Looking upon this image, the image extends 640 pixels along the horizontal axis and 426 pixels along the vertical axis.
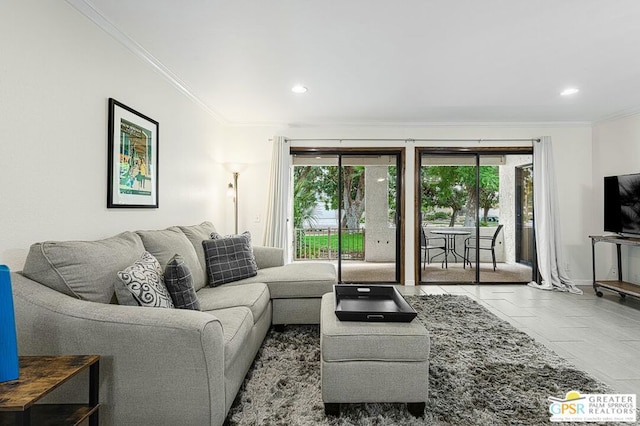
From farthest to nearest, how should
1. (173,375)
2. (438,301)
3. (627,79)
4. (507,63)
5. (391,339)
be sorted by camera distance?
1. (438,301)
2. (627,79)
3. (507,63)
4. (391,339)
5. (173,375)

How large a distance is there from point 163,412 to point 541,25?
11.1 ft

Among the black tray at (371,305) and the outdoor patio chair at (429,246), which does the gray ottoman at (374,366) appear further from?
the outdoor patio chair at (429,246)

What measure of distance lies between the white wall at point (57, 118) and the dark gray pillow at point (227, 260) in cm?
62

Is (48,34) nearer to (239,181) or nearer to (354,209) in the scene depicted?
(239,181)

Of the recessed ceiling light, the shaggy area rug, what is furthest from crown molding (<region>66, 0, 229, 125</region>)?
the recessed ceiling light

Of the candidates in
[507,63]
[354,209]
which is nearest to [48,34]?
[507,63]

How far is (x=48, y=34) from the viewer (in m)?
1.89

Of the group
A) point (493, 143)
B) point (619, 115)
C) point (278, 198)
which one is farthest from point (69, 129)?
point (619, 115)

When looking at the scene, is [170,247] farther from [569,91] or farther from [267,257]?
[569,91]

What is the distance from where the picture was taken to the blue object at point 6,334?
115 centimetres

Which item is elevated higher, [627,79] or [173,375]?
[627,79]

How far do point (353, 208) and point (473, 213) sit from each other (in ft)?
6.26

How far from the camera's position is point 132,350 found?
1.52m

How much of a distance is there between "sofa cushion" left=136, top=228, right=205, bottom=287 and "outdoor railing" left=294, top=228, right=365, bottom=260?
2531 mm
